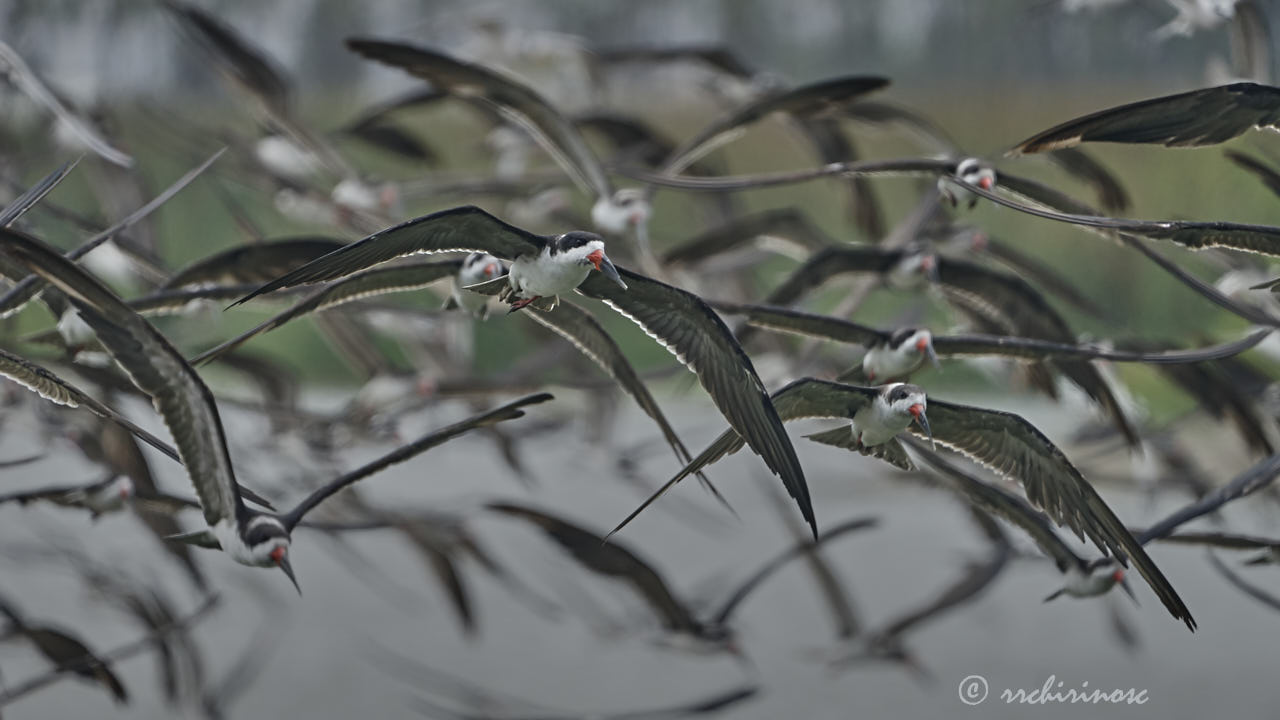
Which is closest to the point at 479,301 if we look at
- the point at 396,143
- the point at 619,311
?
the point at 619,311

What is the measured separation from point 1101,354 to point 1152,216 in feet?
11.0

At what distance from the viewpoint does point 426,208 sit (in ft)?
14.6

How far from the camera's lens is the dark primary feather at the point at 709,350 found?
1043mm

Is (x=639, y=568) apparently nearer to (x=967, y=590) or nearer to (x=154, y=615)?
(x=967, y=590)

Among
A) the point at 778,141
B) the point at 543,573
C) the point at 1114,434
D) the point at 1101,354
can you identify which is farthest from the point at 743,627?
the point at 778,141

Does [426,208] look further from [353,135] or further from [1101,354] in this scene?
[1101,354]

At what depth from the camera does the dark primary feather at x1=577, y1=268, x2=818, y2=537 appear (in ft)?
3.42

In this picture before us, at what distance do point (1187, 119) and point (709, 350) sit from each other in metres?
0.43

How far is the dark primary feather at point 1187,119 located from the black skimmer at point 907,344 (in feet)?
0.64

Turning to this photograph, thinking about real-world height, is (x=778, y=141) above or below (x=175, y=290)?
above

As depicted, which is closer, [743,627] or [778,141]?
[743,627]

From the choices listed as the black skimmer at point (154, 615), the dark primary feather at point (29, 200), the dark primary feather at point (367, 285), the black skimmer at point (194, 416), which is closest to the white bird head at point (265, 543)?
the black skimmer at point (194, 416)

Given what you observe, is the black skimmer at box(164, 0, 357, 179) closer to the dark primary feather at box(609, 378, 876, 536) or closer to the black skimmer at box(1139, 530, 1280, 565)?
the dark primary feather at box(609, 378, 876, 536)

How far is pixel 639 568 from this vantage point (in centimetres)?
160
